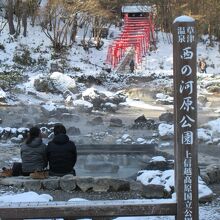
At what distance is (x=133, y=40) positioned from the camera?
1127 inches

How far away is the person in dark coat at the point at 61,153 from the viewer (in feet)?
23.8

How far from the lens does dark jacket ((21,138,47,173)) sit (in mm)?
7445

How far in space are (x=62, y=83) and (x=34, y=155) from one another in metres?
13.3

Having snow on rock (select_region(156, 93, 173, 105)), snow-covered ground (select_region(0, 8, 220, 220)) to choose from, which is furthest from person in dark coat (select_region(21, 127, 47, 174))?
snow-covered ground (select_region(0, 8, 220, 220))

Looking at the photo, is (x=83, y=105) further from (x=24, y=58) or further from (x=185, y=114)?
(x=185, y=114)

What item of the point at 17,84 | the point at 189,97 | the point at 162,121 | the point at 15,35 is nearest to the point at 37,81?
the point at 17,84

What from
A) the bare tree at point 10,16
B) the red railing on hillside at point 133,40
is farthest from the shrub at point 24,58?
the red railing on hillside at point 133,40

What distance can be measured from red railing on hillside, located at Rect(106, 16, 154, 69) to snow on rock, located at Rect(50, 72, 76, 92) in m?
6.01

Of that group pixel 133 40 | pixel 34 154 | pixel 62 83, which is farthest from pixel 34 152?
pixel 133 40

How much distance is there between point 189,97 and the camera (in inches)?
159

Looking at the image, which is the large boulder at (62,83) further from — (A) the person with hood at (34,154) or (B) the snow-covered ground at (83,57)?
(A) the person with hood at (34,154)

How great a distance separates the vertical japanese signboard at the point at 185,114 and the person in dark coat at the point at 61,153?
3.36 meters

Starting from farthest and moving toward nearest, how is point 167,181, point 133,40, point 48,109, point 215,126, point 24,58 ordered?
point 133,40, point 24,58, point 48,109, point 215,126, point 167,181

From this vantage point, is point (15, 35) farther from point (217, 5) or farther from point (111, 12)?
point (217, 5)
